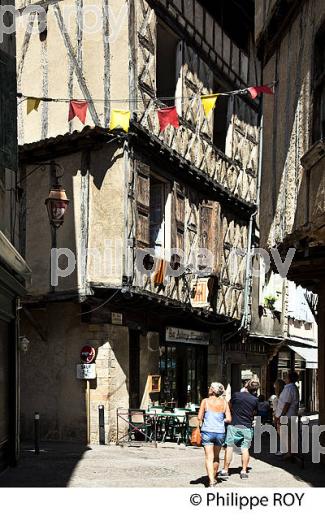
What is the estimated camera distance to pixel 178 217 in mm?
16594

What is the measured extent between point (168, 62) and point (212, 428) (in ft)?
37.8

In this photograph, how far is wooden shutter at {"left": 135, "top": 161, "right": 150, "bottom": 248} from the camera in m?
14.7

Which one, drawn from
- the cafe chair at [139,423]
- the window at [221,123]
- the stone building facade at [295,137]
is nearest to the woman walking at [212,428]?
the stone building facade at [295,137]

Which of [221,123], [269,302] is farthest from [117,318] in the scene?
[269,302]

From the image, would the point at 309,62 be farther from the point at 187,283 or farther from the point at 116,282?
the point at 187,283

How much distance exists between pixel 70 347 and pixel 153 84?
568cm

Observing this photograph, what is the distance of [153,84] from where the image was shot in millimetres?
15359

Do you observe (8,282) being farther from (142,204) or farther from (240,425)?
(142,204)

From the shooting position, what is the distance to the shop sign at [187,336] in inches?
672

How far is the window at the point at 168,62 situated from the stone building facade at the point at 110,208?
0.06m

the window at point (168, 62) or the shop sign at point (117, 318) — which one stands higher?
the window at point (168, 62)

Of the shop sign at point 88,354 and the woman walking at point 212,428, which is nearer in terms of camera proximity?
the woman walking at point 212,428

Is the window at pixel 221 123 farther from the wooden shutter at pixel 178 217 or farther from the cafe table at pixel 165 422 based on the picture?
the cafe table at pixel 165 422

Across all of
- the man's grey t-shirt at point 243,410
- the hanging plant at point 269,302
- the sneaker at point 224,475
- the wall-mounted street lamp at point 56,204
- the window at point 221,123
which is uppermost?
the window at point 221,123
